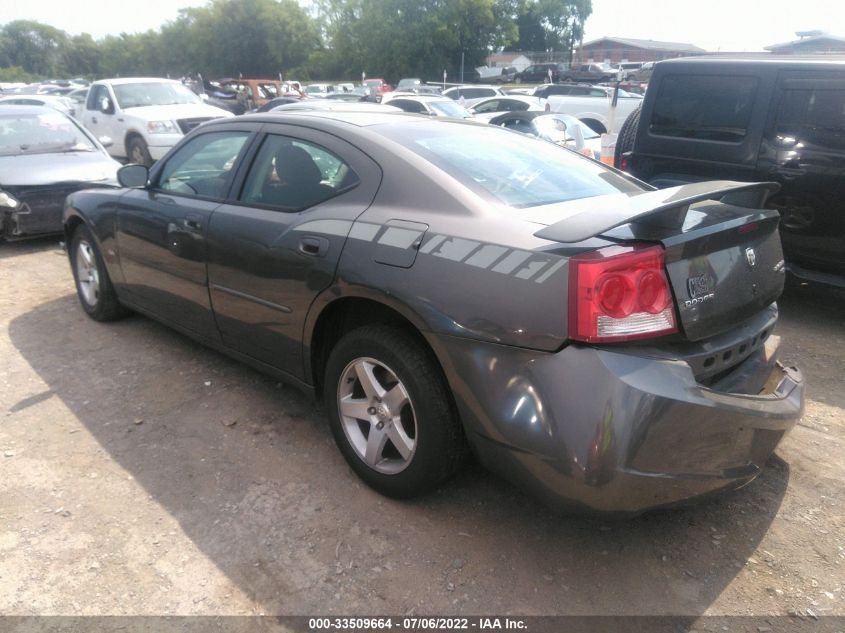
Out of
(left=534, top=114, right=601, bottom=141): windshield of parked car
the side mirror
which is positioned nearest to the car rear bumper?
the side mirror

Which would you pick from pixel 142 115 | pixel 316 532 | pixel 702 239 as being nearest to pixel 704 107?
pixel 702 239

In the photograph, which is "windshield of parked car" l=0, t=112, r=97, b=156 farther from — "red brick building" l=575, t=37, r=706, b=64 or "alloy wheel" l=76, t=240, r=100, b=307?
"red brick building" l=575, t=37, r=706, b=64

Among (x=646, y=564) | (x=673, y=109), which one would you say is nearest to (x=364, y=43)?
(x=673, y=109)

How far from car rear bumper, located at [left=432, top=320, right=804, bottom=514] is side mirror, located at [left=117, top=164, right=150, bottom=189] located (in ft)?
9.10

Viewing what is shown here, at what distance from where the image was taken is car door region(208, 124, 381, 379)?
291cm

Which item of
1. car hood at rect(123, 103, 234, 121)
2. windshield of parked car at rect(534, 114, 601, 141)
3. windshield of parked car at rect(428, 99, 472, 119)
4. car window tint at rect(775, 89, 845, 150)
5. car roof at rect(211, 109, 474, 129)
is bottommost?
windshield of parked car at rect(428, 99, 472, 119)

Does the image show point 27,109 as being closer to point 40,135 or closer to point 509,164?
point 40,135

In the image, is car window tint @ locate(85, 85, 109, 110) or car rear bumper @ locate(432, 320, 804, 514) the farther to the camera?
car window tint @ locate(85, 85, 109, 110)

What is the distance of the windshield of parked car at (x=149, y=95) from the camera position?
1272cm

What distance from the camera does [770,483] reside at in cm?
295

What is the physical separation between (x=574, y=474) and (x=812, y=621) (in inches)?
37.3

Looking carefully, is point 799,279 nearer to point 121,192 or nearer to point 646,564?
point 646,564

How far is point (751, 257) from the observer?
257 cm

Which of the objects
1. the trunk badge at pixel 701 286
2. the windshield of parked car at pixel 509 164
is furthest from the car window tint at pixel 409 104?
the trunk badge at pixel 701 286
